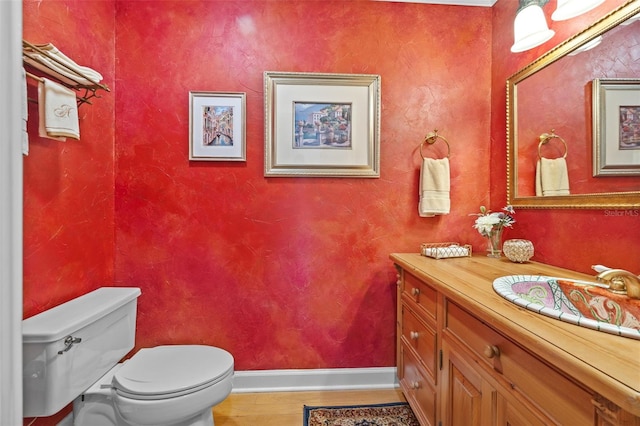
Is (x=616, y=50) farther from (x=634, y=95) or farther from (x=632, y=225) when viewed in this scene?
(x=632, y=225)

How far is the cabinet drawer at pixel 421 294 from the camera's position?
1.26m

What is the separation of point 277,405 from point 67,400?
39.8 inches

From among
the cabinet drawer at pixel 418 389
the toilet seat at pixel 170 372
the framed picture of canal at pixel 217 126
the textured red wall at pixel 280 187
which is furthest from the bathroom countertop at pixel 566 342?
the framed picture of canal at pixel 217 126

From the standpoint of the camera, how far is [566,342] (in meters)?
0.64

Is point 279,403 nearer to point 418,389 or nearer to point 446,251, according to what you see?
point 418,389

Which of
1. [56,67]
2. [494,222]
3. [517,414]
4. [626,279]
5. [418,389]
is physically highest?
[56,67]

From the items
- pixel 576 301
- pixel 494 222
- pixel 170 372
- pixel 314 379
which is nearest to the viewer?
pixel 576 301

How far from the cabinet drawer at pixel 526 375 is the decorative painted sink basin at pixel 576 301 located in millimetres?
130

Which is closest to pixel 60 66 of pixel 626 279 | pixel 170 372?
pixel 170 372

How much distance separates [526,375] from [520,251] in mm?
854

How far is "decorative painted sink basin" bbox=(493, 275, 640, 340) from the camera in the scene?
74 cm

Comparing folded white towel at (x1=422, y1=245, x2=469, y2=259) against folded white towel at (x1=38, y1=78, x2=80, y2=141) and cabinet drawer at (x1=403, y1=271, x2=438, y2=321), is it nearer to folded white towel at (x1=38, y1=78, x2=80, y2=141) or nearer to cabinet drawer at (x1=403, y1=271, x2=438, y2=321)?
cabinet drawer at (x1=403, y1=271, x2=438, y2=321)

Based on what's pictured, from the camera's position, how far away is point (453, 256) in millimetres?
1600

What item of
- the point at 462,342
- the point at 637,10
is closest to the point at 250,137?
the point at 462,342
